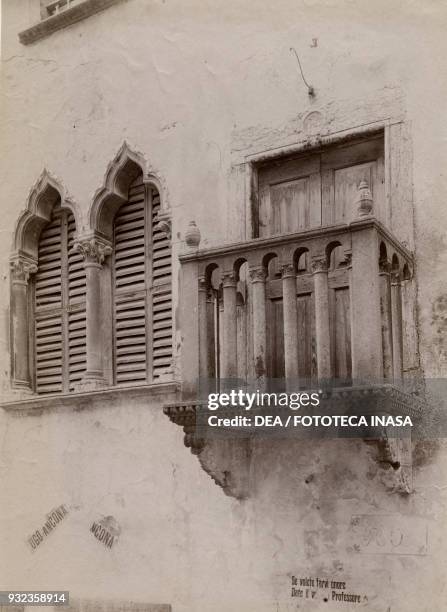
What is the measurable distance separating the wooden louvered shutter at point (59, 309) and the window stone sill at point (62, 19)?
1.06 meters

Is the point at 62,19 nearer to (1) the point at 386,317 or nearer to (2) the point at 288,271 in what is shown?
(2) the point at 288,271

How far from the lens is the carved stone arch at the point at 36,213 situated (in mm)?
5449

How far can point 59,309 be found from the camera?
542cm

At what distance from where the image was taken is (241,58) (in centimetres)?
472

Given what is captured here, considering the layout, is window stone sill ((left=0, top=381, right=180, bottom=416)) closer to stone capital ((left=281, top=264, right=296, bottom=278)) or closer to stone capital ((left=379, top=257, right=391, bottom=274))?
stone capital ((left=281, top=264, right=296, bottom=278))

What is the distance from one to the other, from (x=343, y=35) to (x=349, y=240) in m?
1.18

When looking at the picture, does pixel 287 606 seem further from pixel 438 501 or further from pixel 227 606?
pixel 438 501

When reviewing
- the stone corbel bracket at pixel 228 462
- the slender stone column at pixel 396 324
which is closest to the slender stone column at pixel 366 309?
the slender stone column at pixel 396 324

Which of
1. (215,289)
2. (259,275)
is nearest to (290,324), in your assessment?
(259,275)

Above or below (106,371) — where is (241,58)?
above

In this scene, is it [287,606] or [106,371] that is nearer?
[287,606]

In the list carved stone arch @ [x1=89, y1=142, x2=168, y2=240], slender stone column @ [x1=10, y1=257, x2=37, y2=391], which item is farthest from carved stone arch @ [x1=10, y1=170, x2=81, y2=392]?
carved stone arch @ [x1=89, y1=142, x2=168, y2=240]

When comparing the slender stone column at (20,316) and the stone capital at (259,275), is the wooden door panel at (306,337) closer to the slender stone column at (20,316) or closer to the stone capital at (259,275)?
the stone capital at (259,275)

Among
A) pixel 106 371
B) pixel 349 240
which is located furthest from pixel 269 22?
pixel 106 371
